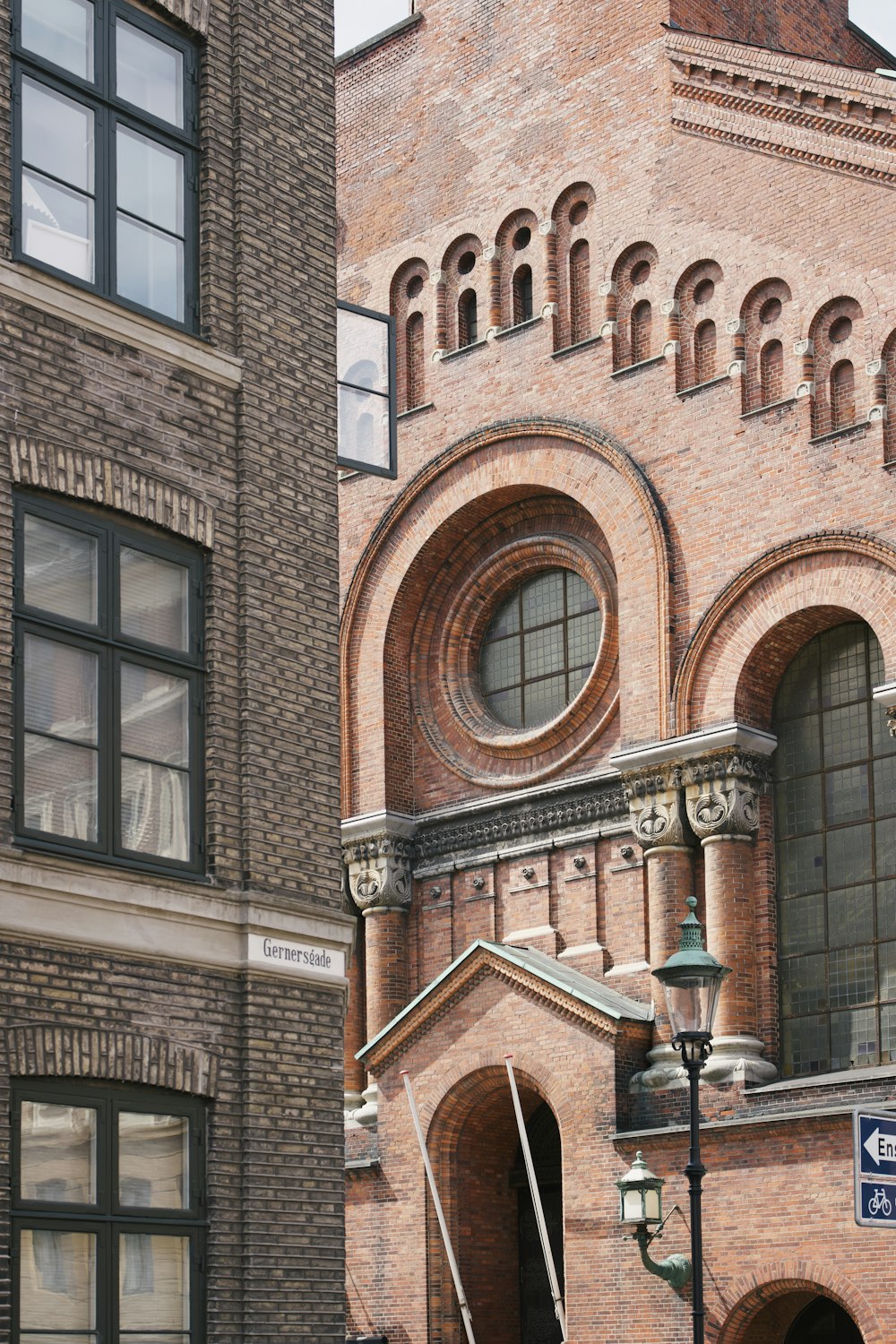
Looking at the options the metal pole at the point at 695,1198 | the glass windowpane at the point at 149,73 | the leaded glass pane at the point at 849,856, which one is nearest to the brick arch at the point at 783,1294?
the leaded glass pane at the point at 849,856

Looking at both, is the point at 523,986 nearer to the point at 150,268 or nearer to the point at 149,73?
the point at 150,268

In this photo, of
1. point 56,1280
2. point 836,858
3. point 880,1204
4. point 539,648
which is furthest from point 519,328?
point 56,1280

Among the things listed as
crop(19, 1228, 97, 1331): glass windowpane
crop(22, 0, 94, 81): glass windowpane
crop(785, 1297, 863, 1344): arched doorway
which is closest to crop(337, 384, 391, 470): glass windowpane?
crop(22, 0, 94, 81): glass windowpane

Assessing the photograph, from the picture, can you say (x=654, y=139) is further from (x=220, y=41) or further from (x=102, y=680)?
(x=102, y=680)

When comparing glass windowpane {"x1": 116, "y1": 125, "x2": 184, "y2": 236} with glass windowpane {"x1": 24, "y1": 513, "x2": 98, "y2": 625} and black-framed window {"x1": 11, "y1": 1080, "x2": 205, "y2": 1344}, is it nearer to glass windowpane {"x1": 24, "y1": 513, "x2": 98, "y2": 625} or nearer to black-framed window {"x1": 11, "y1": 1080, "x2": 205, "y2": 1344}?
glass windowpane {"x1": 24, "y1": 513, "x2": 98, "y2": 625}

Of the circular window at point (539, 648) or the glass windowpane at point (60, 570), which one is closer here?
the glass windowpane at point (60, 570)

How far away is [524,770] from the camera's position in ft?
95.0

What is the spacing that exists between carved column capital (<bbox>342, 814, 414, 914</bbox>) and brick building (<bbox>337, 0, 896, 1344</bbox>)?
42 mm

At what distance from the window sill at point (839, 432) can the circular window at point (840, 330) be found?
1088 millimetres

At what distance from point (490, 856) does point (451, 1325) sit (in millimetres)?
5678

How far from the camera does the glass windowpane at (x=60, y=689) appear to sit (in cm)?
1233

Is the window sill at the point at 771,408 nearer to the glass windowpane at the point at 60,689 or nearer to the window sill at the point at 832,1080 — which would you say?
the window sill at the point at 832,1080

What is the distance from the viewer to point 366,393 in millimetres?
16844

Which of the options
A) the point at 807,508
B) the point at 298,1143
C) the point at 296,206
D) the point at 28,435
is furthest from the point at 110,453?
the point at 807,508
